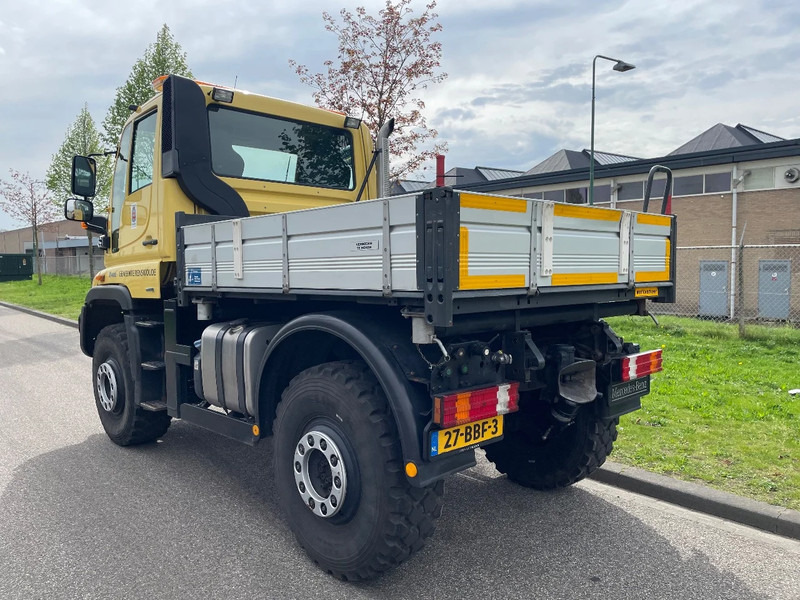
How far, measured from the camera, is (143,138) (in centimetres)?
521

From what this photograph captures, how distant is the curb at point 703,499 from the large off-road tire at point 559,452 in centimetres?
34

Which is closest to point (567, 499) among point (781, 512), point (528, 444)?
point (528, 444)

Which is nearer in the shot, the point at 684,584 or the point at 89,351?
the point at 684,584

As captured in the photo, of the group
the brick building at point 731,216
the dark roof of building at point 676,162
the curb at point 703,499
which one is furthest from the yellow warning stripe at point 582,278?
the brick building at point 731,216

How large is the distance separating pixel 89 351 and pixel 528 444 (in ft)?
14.3

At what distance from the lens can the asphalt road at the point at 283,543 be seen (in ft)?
10.4

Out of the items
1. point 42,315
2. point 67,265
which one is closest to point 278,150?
point 42,315

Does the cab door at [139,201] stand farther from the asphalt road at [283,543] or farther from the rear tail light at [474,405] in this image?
the rear tail light at [474,405]

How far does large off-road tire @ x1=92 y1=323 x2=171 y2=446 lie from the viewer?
530 centimetres

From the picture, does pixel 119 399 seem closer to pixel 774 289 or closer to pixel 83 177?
pixel 83 177

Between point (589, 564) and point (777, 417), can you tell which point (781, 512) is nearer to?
point (589, 564)

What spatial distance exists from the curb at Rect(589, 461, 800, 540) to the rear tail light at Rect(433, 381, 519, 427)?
1.77 meters

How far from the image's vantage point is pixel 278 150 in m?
5.28

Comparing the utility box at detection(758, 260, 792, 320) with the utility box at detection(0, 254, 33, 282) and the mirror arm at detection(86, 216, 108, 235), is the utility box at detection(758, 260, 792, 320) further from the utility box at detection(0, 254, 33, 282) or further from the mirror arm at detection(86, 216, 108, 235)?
the utility box at detection(0, 254, 33, 282)
